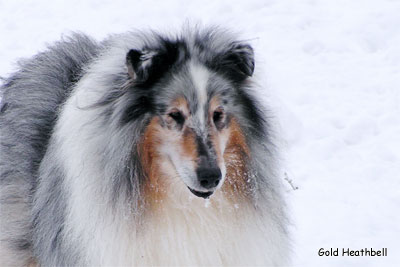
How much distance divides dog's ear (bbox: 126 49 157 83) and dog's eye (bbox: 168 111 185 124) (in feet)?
0.70

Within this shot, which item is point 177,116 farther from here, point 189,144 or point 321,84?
point 321,84

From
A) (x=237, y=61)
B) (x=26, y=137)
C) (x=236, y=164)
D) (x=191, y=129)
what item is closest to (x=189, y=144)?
(x=191, y=129)

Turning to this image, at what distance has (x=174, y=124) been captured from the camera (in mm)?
2799

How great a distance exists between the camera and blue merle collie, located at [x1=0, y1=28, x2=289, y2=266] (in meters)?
2.82

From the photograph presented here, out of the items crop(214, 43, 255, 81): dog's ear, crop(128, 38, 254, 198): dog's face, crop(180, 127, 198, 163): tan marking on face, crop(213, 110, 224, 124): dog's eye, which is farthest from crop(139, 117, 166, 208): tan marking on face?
crop(214, 43, 255, 81): dog's ear

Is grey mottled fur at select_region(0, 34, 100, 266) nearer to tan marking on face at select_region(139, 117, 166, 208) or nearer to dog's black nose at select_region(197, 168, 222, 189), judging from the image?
tan marking on face at select_region(139, 117, 166, 208)

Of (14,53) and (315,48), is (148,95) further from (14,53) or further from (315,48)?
(14,53)

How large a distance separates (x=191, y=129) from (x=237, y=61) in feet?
1.59

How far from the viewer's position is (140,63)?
9.21 feet

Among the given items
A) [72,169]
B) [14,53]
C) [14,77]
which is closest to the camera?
[72,169]

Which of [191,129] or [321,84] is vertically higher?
[191,129]

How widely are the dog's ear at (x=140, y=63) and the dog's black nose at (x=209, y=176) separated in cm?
51

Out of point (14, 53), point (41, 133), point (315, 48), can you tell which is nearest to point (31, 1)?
point (14, 53)

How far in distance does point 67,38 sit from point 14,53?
11.2ft
